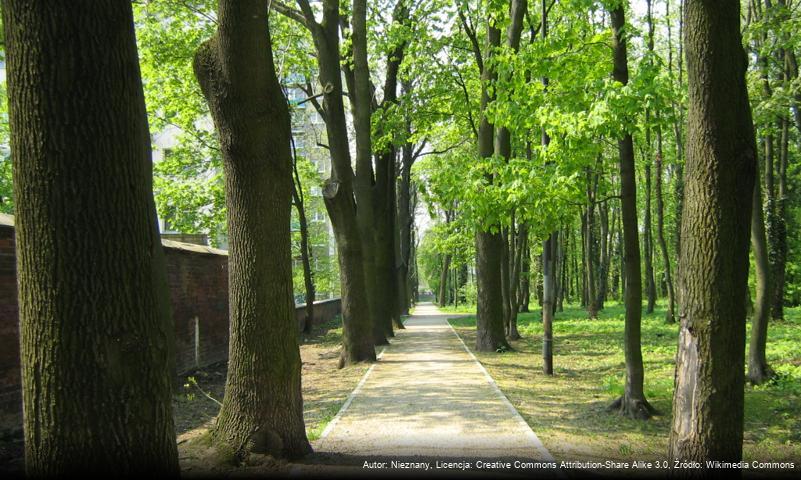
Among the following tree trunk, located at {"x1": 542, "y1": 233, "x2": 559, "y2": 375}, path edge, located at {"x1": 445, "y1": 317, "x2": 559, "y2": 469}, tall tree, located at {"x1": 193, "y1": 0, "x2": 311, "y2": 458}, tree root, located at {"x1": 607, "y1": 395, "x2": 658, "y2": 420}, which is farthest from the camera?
tree trunk, located at {"x1": 542, "y1": 233, "x2": 559, "y2": 375}

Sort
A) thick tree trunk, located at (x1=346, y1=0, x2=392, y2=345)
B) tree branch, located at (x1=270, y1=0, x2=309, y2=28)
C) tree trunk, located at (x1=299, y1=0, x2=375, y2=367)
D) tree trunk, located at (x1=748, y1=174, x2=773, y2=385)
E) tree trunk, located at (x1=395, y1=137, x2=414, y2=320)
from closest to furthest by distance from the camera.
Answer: tree trunk, located at (x1=748, y1=174, x2=773, y2=385), tree trunk, located at (x1=299, y1=0, x2=375, y2=367), tree branch, located at (x1=270, y1=0, x2=309, y2=28), thick tree trunk, located at (x1=346, y1=0, x2=392, y2=345), tree trunk, located at (x1=395, y1=137, x2=414, y2=320)

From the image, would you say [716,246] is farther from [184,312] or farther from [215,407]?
[184,312]

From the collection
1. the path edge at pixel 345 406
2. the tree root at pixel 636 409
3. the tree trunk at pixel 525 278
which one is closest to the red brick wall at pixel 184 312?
the path edge at pixel 345 406

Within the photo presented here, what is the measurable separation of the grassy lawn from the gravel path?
345mm

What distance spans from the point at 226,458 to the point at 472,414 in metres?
3.87

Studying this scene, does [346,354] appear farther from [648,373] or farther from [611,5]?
Answer: [611,5]

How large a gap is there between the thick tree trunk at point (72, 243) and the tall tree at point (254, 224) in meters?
2.62

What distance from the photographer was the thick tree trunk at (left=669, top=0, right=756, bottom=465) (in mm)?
4750

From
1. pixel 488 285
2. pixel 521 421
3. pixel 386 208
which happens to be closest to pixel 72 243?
pixel 521 421

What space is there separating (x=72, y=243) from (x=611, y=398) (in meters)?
8.85

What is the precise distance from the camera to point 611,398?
10.2m

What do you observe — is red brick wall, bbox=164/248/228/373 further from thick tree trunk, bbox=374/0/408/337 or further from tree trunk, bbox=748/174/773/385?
tree trunk, bbox=748/174/773/385

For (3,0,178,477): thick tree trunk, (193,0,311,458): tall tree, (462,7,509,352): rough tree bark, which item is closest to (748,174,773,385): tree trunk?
(462,7,509,352): rough tree bark

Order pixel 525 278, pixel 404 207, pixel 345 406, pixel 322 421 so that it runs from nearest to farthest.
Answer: pixel 322 421
pixel 345 406
pixel 525 278
pixel 404 207
